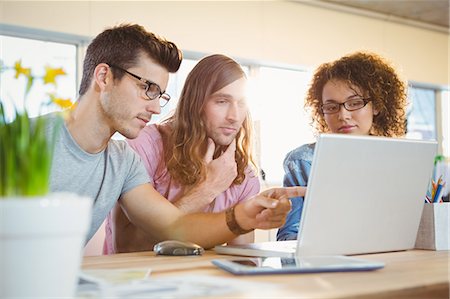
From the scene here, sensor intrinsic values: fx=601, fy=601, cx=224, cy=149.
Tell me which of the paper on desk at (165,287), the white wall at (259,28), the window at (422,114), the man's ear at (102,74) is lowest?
the paper on desk at (165,287)

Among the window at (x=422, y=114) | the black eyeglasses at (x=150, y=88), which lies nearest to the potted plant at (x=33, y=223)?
the black eyeglasses at (x=150, y=88)

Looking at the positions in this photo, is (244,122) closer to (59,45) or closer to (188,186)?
(188,186)

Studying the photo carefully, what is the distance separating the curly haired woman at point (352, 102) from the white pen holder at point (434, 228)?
729 millimetres

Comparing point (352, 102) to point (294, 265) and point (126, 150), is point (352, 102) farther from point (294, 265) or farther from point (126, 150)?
point (294, 265)

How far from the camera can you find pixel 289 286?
0.90 meters

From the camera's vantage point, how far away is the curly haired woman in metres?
2.29

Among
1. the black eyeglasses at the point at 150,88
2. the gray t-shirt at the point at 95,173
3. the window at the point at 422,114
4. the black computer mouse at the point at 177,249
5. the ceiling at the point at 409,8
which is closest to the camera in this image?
the black computer mouse at the point at 177,249

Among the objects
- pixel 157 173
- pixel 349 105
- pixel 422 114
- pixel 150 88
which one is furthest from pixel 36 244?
pixel 422 114

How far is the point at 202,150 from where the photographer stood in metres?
2.21

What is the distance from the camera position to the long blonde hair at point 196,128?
82.4 inches

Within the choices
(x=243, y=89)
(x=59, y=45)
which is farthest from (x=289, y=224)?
(x=59, y=45)

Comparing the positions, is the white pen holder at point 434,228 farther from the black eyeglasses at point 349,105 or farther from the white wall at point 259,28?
the white wall at point 259,28

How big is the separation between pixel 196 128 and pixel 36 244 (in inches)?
58.6

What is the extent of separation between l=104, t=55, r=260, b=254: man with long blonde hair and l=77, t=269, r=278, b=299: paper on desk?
1.01 m
